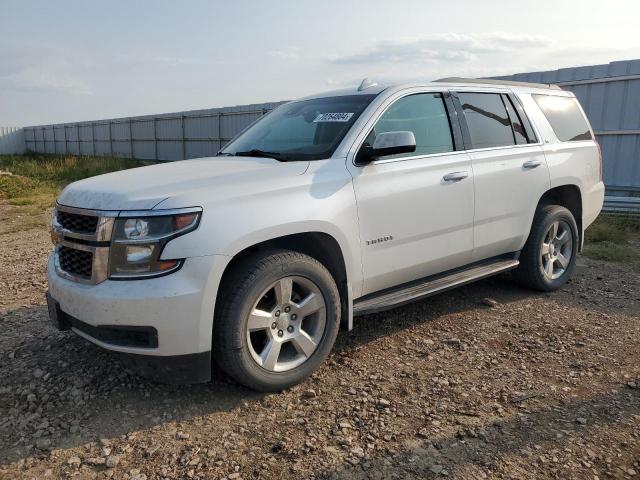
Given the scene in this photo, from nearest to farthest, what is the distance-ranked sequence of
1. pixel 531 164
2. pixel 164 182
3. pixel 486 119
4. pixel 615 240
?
1. pixel 164 182
2. pixel 486 119
3. pixel 531 164
4. pixel 615 240

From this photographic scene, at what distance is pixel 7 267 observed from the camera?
20.3 feet

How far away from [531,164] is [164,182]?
122 inches

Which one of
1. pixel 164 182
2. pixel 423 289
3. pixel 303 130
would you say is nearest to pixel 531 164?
pixel 423 289

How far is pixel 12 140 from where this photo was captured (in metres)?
42.9

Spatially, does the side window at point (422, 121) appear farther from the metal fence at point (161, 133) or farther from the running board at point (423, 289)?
the metal fence at point (161, 133)

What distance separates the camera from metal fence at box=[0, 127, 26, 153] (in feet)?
138

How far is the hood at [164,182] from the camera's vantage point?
2805 millimetres

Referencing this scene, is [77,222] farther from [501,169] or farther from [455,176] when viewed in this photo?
[501,169]

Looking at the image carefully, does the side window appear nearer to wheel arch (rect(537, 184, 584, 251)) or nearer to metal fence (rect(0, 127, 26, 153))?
wheel arch (rect(537, 184, 584, 251))

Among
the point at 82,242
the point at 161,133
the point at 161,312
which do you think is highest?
the point at 161,133

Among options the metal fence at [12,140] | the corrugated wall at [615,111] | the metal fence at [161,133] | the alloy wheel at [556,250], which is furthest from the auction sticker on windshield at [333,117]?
the metal fence at [12,140]

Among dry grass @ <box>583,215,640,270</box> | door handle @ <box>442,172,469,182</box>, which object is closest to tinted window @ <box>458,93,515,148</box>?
door handle @ <box>442,172,469,182</box>

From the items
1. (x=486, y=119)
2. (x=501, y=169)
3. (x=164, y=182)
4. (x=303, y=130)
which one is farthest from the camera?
(x=486, y=119)

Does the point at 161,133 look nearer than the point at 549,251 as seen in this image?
No
